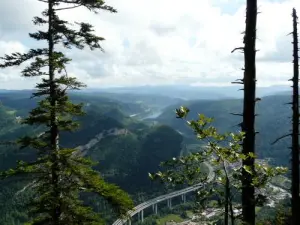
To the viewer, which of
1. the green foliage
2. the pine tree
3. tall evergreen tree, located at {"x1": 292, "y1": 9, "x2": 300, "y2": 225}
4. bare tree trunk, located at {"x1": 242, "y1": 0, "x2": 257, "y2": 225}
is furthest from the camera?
tall evergreen tree, located at {"x1": 292, "y1": 9, "x2": 300, "y2": 225}

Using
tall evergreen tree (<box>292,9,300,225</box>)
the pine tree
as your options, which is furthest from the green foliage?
tall evergreen tree (<box>292,9,300,225</box>)

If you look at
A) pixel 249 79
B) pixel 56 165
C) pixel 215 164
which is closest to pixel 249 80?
pixel 249 79

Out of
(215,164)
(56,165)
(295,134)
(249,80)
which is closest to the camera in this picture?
(215,164)

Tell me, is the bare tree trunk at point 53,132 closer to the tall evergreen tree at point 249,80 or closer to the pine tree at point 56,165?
the pine tree at point 56,165

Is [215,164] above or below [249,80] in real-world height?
below

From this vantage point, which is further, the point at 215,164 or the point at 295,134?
the point at 295,134

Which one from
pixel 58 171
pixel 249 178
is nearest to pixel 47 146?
pixel 58 171

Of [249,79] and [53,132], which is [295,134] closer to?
[249,79]

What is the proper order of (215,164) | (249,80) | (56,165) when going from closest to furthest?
(215,164), (249,80), (56,165)

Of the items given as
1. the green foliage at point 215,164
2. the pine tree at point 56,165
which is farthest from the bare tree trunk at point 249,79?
the pine tree at point 56,165

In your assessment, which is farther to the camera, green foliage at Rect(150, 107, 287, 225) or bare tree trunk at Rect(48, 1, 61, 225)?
bare tree trunk at Rect(48, 1, 61, 225)

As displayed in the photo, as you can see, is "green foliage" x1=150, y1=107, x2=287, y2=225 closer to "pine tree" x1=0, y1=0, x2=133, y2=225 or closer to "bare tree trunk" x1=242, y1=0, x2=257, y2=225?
"bare tree trunk" x1=242, y1=0, x2=257, y2=225

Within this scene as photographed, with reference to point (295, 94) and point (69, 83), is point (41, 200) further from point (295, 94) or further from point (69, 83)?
point (295, 94)

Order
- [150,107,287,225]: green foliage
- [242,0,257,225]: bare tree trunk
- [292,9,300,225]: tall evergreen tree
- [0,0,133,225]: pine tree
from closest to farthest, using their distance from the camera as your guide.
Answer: [150,107,287,225]: green foliage, [242,0,257,225]: bare tree trunk, [0,0,133,225]: pine tree, [292,9,300,225]: tall evergreen tree
